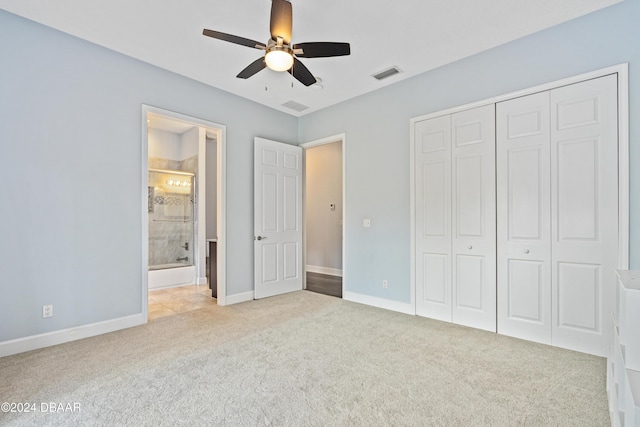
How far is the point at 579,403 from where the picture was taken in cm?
198

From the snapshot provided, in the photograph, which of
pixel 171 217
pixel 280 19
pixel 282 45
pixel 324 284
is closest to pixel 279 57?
pixel 282 45

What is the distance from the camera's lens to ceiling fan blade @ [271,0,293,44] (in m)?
2.19

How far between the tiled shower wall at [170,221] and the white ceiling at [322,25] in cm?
301

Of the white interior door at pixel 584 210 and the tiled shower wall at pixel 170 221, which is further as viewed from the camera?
the tiled shower wall at pixel 170 221

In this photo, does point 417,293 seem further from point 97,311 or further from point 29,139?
point 29,139

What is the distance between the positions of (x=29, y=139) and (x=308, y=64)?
9.55 ft

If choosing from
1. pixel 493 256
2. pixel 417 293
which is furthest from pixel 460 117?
pixel 417 293

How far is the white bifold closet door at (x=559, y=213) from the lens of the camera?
2641mm

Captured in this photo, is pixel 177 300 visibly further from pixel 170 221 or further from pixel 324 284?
pixel 324 284

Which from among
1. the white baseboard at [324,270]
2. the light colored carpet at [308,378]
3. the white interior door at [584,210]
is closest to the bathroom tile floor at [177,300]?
the light colored carpet at [308,378]

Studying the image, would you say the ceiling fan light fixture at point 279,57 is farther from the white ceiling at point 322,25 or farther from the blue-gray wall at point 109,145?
the blue-gray wall at point 109,145

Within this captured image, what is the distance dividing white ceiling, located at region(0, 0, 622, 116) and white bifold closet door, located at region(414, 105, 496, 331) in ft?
2.59

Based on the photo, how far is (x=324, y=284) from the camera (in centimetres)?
572

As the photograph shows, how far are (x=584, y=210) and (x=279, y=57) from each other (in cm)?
297
